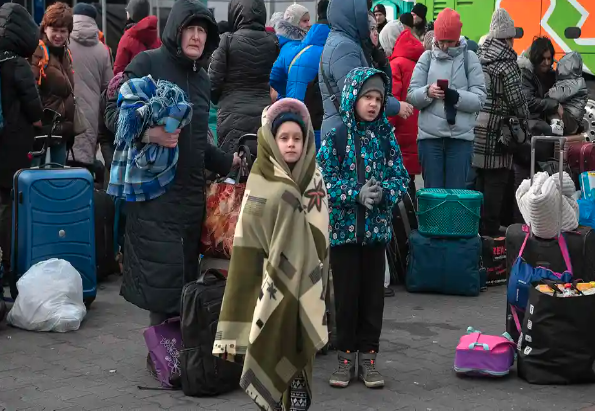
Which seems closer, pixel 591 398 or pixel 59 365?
pixel 591 398

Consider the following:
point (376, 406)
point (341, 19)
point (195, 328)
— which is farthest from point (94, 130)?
point (376, 406)

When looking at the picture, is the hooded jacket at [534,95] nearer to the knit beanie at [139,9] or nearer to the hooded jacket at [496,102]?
the hooded jacket at [496,102]

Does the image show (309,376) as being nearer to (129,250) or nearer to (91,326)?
(129,250)

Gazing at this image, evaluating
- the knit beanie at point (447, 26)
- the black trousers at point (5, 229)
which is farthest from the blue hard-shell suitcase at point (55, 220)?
the knit beanie at point (447, 26)

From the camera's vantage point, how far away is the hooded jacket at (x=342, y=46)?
6.74 m

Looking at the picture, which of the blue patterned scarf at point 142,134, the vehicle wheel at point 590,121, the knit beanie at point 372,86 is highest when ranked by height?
the knit beanie at point 372,86

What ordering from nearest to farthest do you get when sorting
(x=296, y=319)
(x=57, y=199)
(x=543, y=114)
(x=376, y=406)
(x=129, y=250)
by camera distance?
(x=296, y=319) → (x=376, y=406) → (x=129, y=250) → (x=57, y=199) → (x=543, y=114)

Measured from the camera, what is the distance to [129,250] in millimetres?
5953

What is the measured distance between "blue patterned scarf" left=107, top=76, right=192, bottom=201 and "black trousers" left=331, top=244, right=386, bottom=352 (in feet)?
3.55

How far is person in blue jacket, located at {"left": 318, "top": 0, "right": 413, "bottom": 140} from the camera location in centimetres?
673

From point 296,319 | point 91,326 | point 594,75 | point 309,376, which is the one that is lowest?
point 91,326

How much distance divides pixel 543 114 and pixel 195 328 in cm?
635

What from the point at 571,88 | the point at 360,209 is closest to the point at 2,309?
the point at 360,209

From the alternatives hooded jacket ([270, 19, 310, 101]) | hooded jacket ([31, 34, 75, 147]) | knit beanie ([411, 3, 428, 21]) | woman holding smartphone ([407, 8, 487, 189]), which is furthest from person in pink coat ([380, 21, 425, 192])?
knit beanie ([411, 3, 428, 21])
